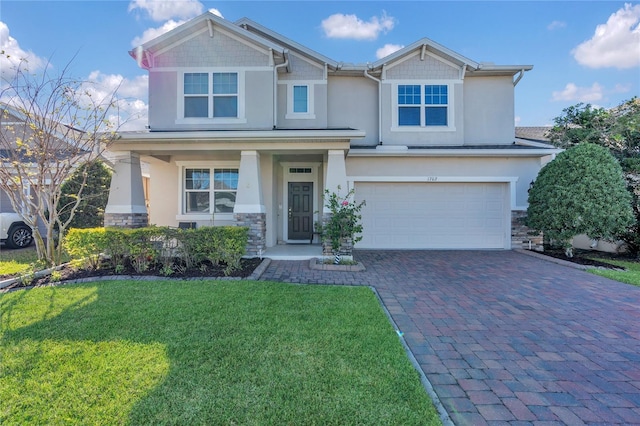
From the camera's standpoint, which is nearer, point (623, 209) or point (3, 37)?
point (3, 37)

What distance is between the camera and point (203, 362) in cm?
304

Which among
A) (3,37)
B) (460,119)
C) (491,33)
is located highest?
(491,33)

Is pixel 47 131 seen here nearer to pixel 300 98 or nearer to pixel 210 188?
pixel 210 188

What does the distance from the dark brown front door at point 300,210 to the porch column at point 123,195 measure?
16.0ft

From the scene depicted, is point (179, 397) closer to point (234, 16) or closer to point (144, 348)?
point (144, 348)

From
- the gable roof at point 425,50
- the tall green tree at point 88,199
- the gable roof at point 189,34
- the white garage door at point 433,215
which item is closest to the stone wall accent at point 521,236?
the white garage door at point 433,215

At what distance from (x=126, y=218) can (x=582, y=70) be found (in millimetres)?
16748

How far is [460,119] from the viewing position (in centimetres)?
1072

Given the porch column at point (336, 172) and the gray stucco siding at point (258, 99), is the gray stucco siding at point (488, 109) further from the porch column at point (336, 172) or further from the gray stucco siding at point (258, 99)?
the gray stucco siding at point (258, 99)

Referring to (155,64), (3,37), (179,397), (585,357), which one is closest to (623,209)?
(585,357)

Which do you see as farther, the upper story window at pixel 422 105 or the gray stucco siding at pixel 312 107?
the upper story window at pixel 422 105

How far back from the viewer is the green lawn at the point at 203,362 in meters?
2.37

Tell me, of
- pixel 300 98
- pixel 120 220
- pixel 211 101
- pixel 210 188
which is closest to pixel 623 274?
pixel 300 98

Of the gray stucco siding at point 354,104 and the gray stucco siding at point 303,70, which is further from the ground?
the gray stucco siding at point 303,70
